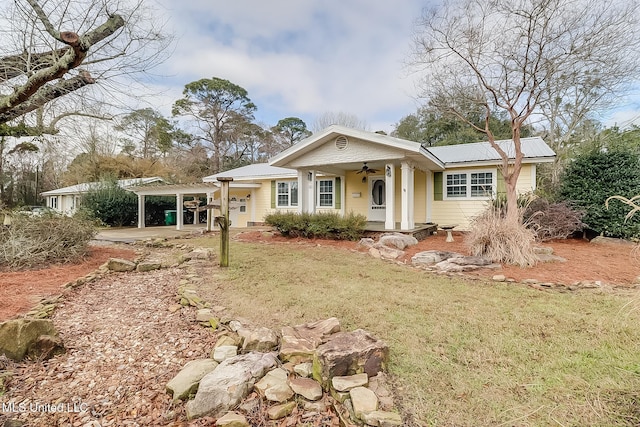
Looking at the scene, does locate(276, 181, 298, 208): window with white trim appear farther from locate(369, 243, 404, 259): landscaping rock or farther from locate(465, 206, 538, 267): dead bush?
locate(465, 206, 538, 267): dead bush

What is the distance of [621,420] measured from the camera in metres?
1.71

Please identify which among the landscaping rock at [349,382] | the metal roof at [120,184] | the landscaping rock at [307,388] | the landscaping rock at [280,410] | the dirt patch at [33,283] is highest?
the metal roof at [120,184]

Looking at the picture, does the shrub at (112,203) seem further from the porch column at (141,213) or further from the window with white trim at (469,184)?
the window with white trim at (469,184)

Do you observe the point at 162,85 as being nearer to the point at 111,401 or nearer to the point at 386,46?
the point at 111,401

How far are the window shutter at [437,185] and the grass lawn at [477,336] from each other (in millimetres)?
7064

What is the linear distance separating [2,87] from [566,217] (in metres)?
13.1

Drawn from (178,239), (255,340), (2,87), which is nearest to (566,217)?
(255,340)

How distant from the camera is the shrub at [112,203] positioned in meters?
16.4

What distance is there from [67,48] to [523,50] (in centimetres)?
996

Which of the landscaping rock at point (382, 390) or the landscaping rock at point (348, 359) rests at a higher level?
the landscaping rock at point (348, 359)

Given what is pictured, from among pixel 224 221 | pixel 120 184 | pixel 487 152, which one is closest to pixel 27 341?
pixel 224 221

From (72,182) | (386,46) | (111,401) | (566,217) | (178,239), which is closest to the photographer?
(111,401)

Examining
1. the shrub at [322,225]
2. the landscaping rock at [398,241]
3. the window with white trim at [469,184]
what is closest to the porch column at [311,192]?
the shrub at [322,225]

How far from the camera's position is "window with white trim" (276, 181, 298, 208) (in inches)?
566
